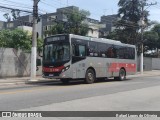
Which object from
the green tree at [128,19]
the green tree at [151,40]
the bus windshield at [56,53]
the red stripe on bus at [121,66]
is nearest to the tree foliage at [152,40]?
the green tree at [151,40]

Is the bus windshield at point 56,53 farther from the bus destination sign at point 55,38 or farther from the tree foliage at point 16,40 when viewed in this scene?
the tree foliage at point 16,40

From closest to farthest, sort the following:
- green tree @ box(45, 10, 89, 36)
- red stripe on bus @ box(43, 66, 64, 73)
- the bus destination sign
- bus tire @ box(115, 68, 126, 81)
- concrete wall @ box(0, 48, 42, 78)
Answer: red stripe on bus @ box(43, 66, 64, 73)
the bus destination sign
concrete wall @ box(0, 48, 42, 78)
bus tire @ box(115, 68, 126, 81)
green tree @ box(45, 10, 89, 36)

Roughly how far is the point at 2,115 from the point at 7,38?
73.8ft

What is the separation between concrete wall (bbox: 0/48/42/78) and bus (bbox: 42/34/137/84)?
5509mm

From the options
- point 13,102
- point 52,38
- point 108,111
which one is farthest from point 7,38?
point 108,111

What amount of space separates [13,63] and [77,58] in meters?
7.92

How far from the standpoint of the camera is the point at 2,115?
9.60 m

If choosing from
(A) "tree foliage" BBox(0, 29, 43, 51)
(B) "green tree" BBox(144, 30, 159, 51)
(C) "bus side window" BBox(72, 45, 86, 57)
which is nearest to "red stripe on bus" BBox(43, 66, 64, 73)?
(C) "bus side window" BBox(72, 45, 86, 57)

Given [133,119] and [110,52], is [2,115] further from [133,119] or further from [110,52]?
[110,52]

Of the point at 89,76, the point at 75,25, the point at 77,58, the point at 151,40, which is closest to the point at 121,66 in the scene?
the point at 89,76

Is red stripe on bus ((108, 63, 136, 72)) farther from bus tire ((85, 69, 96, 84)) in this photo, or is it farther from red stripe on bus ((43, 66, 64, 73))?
red stripe on bus ((43, 66, 64, 73))

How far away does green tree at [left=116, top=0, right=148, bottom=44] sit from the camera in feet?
171

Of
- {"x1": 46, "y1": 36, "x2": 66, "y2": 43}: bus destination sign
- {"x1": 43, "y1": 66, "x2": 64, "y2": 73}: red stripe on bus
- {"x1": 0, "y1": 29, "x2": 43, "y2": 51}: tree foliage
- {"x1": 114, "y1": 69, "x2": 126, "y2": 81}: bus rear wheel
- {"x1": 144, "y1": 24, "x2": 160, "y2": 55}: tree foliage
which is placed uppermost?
{"x1": 144, "y1": 24, "x2": 160, "y2": 55}: tree foliage

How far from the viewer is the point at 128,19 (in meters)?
54.8
